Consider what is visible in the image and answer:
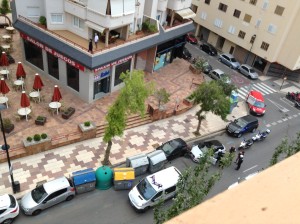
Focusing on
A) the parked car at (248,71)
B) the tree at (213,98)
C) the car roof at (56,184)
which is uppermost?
the tree at (213,98)

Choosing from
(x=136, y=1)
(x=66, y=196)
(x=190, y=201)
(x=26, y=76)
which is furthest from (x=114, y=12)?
(x=190, y=201)

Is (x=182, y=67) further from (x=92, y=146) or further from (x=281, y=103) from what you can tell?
(x=92, y=146)

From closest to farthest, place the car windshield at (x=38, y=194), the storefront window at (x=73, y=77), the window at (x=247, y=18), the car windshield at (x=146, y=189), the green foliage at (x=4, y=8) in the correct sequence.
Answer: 1. the car windshield at (x=38, y=194)
2. the car windshield at (x=146, y=189)
3. the storefront window at (x=73, y=77)
4. the green foliage at (x=4, y=8)
5. the window at (x=247, y=18)

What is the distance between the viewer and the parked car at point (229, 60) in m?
46.5

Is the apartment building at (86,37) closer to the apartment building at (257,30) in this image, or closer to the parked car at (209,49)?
the parked car at (209,49)

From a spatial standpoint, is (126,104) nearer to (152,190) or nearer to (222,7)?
(152,190)

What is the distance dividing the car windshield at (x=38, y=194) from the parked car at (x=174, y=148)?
34.6 ft

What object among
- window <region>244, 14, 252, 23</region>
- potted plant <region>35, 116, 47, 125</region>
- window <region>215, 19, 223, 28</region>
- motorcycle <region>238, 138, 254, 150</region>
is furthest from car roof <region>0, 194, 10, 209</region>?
window <region>215, 19, 223, 28</region>

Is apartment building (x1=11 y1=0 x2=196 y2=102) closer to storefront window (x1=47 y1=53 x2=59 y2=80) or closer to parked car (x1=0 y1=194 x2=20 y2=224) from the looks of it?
storefront window (x1=47 y1=53 x2=59 y2=80)

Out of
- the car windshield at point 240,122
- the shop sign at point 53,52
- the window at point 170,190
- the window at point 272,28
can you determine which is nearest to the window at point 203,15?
the window at point 272,28

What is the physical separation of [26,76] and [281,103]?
31116 millimetres

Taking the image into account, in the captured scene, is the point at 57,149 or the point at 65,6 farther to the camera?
the point at 65,6

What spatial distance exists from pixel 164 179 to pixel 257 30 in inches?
1201

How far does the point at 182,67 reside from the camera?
1656 inches
